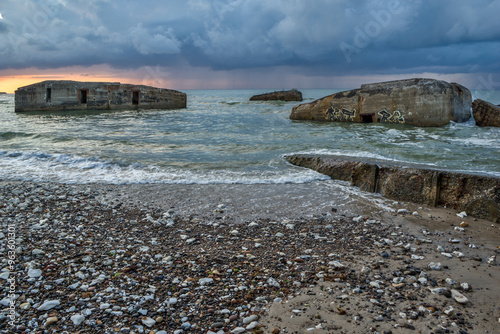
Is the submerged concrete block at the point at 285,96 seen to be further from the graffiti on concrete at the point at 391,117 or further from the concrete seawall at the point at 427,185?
the concrete seawall at the point at 427,185

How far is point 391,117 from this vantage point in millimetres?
19656

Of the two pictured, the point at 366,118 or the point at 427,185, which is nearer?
the point at 427,185

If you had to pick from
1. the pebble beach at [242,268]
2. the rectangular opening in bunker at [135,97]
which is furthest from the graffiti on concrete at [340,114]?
the rectangular opening in bunker at [135,97]

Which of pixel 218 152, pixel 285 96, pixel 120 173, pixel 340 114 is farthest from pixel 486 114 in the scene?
pixel 285 96

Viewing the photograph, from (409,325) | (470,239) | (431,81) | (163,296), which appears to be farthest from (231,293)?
(431,81)

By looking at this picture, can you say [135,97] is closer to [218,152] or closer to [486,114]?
[218,152]

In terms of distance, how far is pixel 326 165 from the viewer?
8461 millimetres

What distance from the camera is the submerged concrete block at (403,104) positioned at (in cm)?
1847

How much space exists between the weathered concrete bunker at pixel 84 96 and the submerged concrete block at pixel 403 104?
22.9 metres

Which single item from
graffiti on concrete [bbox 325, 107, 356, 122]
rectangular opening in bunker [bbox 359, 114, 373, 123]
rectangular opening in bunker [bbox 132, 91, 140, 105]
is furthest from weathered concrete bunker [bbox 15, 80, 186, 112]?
rectangular opening in bunker [bbox 359, 114, 373, 123]

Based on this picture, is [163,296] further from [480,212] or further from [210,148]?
[210,148]

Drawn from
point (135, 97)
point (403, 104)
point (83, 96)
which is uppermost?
point (135, 97)

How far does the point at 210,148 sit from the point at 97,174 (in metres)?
4.95

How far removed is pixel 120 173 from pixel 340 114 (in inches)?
659
